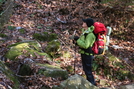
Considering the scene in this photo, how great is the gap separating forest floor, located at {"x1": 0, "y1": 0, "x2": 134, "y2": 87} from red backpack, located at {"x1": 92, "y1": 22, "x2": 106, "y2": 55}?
10.4 ft

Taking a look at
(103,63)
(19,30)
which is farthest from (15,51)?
(103,63)

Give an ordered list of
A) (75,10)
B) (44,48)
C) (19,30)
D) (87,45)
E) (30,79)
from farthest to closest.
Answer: (75,10), (19,30), (44,48), (87,45), (30,79)

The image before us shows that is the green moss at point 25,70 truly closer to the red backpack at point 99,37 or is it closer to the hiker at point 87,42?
the hiker at point 87,42

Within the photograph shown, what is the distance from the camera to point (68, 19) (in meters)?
10.4

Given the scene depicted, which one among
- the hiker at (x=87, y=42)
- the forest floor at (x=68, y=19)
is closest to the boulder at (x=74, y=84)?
the hiker at (x=87, y=42)

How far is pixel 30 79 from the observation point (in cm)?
389

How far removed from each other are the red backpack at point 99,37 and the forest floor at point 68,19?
3170 mm

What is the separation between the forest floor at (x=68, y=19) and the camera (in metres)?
8.71

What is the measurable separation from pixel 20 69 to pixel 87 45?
82.0 inches

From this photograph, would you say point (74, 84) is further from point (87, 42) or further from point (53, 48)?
point (53, 48)

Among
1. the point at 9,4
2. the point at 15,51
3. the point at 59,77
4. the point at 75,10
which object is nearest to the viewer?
the point at 59,77

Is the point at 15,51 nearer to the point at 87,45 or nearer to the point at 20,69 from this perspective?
the point at 20,69

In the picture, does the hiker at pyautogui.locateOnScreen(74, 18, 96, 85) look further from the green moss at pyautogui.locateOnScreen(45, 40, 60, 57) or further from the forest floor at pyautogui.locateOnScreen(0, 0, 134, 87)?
the forest floor at pyautogui.locateOnScreen(0, 0, 134, 87)

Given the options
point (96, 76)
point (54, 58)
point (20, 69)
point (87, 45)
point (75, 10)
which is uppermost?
point (75, 10)
